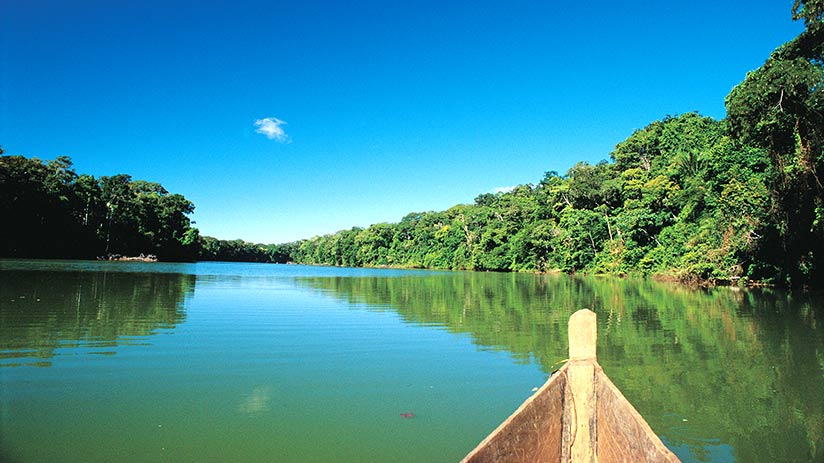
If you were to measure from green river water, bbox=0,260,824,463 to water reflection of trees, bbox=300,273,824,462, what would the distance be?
3cm

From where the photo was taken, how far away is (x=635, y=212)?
127 feet

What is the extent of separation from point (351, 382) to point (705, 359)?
5718 mm

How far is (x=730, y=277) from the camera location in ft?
76.6

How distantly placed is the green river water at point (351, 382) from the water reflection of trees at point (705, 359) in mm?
30

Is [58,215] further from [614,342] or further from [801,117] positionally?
[801,117]

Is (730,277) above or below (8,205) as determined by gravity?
below

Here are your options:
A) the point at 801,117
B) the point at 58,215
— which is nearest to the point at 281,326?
the point at 801,117

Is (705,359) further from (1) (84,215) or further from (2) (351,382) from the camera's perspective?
(1) (84,215)

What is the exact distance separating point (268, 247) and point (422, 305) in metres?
130

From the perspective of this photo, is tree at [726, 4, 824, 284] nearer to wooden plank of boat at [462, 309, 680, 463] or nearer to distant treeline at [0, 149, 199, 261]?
wooden plank of boat at [462, 309, 680, 463]

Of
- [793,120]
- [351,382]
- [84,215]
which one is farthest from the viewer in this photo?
[84,215]

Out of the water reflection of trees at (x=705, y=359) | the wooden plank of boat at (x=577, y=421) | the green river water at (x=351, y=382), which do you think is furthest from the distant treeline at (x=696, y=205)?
the wooden plank of boat at (x=577, y=421)

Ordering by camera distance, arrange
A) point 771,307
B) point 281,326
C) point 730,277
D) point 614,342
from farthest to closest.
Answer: point 730,277 < point 771,307 < point 281,326 < point 614,342

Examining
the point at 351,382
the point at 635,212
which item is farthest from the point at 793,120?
the point at 635,212
